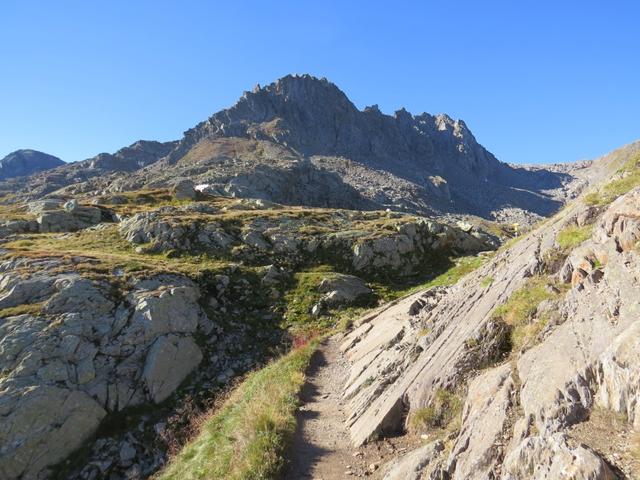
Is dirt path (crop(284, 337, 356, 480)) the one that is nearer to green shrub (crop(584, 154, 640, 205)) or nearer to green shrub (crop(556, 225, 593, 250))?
green shrub (crop(556, 225, 593, 250))

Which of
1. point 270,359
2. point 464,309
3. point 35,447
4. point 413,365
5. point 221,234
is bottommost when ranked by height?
point 35,447

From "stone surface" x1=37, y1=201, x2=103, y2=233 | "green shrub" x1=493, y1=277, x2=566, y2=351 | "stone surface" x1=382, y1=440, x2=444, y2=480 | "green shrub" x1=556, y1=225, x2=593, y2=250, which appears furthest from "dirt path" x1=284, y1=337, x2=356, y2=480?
"stone surface" x1=37, y1=201, x2=103, y2=233

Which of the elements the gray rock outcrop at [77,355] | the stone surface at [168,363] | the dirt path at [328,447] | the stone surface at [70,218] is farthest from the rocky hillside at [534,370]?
the stone surface at [70,218]

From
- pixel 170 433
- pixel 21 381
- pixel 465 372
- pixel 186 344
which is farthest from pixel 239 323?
pixel 465 372

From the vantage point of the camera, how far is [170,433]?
58.7 feet

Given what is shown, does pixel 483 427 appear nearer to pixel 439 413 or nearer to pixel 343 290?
pixel 439 413

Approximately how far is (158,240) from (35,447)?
970 inches

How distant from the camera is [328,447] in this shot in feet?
39.8

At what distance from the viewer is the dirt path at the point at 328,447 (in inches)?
422

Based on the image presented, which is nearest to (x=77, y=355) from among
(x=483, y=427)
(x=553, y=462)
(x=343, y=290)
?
(x=343, y=290)

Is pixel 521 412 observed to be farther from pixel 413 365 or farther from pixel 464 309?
pixel 464 309

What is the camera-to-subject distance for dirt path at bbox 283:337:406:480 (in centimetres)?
1072

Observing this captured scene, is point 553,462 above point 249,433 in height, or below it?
above

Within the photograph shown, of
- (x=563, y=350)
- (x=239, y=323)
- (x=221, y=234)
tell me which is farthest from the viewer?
(x=221, y=234)
